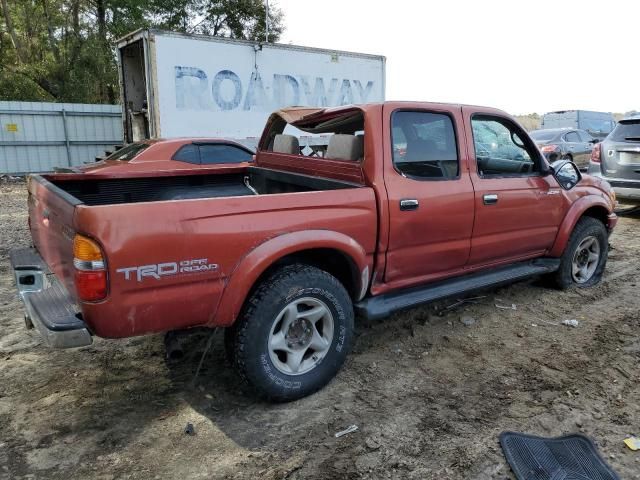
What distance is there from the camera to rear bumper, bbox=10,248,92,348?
2.49 meters

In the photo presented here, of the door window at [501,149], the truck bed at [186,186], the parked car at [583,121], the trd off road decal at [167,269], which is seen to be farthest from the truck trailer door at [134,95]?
the parked car at [583,121]

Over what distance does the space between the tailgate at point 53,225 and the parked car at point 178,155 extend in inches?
151

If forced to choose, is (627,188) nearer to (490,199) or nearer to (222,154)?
(490,199)

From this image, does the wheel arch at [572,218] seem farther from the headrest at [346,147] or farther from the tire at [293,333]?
the tire at [293,333]

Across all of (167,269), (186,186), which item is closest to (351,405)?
(167,269)

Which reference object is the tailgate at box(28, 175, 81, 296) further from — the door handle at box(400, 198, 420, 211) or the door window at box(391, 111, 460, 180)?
the door window at box(391, 111, 460, 180)

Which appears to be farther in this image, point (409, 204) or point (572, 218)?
point (572, 218)

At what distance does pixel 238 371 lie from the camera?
9.77ft

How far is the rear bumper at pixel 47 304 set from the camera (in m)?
2.49

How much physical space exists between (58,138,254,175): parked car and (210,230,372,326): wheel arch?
442cm

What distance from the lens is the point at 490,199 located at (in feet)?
13.2

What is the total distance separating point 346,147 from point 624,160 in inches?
274

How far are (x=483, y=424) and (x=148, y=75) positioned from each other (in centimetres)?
909

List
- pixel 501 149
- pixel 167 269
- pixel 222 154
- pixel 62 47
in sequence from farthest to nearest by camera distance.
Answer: pixel 62 47
pixel 222 154
pixel 501 149
pixel 167 269
